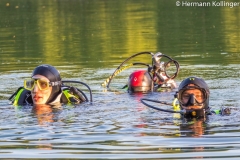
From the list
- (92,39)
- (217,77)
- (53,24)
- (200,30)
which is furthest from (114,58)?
(53,24)

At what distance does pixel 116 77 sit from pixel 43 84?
5.61m

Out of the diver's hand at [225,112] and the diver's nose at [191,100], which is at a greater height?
the diver's nose at [191,100]

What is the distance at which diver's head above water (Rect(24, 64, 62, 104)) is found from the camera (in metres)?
12.7

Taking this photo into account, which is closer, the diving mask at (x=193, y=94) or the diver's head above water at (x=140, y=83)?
the diving mask at (x=193, y=94)

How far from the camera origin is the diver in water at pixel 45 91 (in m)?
12.7

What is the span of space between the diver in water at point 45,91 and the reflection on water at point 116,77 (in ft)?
0.67

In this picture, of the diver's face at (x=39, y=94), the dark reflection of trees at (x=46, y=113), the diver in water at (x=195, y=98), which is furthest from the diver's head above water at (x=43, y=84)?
the diver in water at (x=195, y=98)

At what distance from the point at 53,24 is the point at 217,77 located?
2260cm

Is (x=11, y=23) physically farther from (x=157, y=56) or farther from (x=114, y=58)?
(x=157, y=56)

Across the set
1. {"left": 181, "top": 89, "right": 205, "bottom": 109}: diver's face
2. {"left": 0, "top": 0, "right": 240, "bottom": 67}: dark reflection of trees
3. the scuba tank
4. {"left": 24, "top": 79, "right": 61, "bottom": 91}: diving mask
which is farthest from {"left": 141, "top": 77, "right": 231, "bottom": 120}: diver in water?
{"left": 0, "top": 0, "right": 240, "bottom": 67}: dark reflection of trees

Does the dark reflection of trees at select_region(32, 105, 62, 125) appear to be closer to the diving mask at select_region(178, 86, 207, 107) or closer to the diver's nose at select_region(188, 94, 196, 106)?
the diving mask at select_region(178, 86, 207, 107)

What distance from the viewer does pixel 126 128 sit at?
424 inches

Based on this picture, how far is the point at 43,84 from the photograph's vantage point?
504 inches
